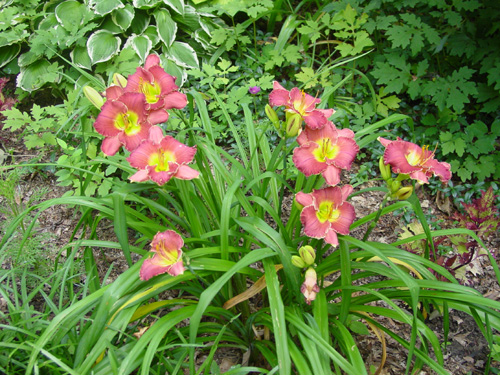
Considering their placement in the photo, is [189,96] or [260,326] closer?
[189,96]

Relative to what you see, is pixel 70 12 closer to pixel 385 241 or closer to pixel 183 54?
pixel 183 54

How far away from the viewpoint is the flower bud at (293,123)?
1313 mm

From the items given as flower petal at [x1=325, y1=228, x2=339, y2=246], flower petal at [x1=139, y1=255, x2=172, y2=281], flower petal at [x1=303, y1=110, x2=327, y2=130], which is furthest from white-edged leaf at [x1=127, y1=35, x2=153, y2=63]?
flower petal at [x1=325, y1=228, x2=339, y2=246]

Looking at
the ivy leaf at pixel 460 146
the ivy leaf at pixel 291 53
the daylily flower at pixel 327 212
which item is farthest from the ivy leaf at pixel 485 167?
the daylily flower at pixel 327 212

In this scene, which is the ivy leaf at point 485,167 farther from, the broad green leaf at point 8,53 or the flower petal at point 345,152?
the broad green leaf at point 8,53

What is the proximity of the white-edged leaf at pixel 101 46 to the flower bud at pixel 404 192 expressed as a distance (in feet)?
7.32

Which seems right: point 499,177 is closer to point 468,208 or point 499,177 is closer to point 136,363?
point 468,208

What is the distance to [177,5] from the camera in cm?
295

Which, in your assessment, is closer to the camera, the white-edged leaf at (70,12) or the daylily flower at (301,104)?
the daylily flower at (301,104)

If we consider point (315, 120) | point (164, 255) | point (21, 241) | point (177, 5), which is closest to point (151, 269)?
point (164, 255)

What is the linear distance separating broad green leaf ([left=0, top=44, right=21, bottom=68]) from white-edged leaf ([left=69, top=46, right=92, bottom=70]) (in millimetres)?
482

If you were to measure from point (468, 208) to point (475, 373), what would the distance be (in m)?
0.73

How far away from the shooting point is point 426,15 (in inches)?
111

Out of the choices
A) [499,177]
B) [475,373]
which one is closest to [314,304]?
[475,373]
